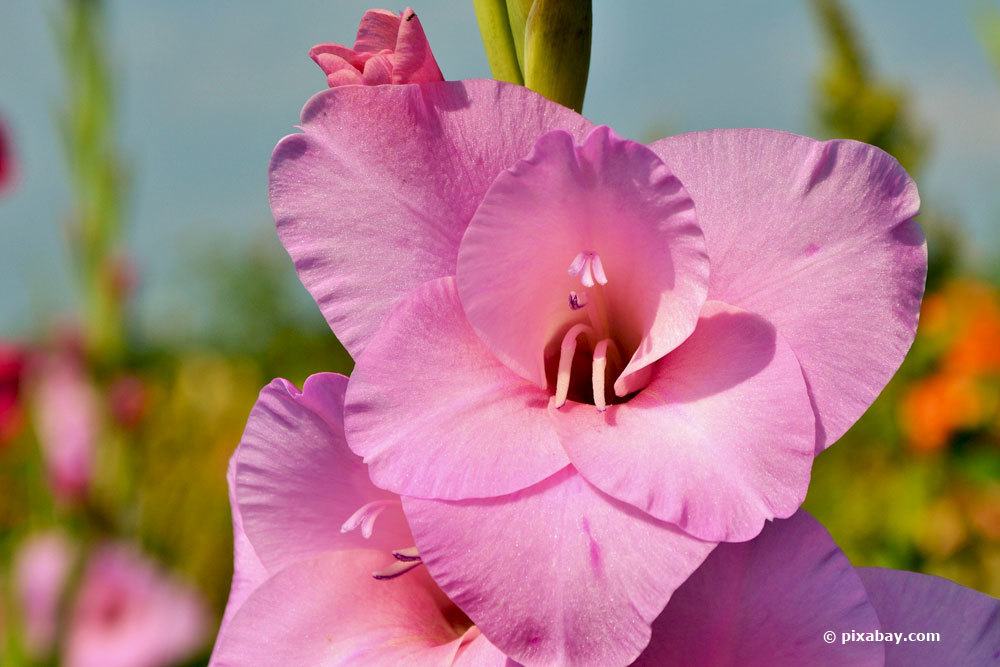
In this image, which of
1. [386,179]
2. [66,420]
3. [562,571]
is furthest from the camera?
[66,420]

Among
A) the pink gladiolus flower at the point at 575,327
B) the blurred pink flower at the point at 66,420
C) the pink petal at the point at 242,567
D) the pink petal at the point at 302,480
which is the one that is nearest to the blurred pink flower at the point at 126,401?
the blurred pink flower at the point at 66,420

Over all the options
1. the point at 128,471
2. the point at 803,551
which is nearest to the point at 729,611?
the point at 803,551

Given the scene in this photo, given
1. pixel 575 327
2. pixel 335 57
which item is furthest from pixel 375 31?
pixel 575 327

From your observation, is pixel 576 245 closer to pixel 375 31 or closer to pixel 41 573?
pixel 375 31

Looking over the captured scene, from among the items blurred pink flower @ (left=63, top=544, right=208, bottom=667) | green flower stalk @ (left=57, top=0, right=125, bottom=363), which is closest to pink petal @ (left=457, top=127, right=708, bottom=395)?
green flower stalk @ (left=57, top=0, right=125, bottom=363)

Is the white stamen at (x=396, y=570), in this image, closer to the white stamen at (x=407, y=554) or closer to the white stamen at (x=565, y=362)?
the white stamen at (x=407, y=554)

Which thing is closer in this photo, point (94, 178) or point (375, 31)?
point (375, 31)
